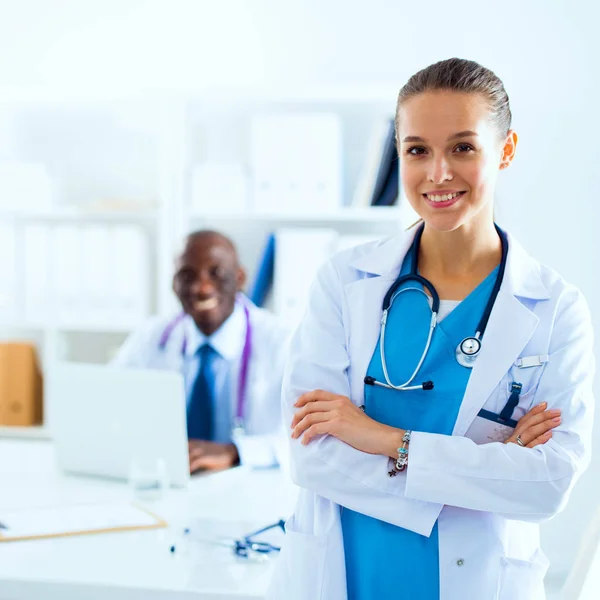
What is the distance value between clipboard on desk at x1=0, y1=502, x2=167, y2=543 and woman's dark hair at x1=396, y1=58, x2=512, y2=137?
3.23ft

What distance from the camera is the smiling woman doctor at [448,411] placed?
1.26m

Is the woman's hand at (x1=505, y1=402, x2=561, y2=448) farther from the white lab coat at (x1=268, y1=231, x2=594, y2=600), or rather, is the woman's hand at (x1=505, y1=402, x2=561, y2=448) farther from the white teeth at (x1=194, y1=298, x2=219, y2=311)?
the white teeth at (x1=194, y1=298, x2=219, y2=311)

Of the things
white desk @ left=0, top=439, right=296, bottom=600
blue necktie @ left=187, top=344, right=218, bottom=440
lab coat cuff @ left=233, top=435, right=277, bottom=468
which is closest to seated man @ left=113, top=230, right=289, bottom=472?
blue necktie @ left=187, top=344, right=218, bottom=440

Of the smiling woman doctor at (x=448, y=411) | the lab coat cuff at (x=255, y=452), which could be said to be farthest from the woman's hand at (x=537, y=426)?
the lab coat cuff at (x=255, y=452)

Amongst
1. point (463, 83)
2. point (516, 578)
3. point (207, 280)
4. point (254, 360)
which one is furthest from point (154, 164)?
point (516, 578)

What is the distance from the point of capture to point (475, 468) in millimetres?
1246

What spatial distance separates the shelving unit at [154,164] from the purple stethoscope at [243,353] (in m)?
0.26

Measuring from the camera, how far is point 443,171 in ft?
4.16

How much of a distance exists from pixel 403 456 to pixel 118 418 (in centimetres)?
84

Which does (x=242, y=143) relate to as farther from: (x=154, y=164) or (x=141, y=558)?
(x=141, y=558)

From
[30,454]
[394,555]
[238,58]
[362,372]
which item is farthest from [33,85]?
[394,555]

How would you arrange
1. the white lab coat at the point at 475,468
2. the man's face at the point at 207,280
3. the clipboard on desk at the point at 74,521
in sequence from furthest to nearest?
the man's face at the point at 207,280 → the clipboard on desk at the point at 74,521 → the white lab coat at the point at 475,468

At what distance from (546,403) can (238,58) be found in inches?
97.4

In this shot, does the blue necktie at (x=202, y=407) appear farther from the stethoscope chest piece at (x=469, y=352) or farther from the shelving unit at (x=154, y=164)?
the stethoscope chest piece at (x=469, y=352)
